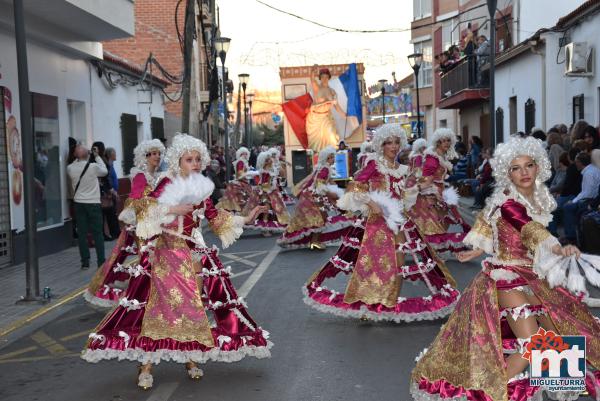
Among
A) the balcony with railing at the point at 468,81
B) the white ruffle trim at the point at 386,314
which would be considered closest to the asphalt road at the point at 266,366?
the white ruffle trim at the point at 386,314

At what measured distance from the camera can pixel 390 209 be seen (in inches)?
341

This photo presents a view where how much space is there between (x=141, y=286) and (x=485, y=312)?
274 centimetres

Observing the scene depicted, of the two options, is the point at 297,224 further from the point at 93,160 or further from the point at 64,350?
the point at 64,350

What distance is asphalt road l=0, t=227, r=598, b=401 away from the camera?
6277 millimetres

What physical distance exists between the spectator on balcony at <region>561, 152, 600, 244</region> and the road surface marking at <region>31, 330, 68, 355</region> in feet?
27.4

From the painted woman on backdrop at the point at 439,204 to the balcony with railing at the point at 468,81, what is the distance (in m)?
17.5

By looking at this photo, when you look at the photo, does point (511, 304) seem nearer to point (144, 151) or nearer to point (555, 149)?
point (144, 151)

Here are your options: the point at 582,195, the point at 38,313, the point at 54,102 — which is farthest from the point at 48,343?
the point at 54,102

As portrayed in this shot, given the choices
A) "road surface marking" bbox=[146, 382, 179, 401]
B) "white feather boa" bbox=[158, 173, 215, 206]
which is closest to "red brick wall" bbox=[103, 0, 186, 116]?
"white feather boa" bbox=[158, 173, 215, 206]

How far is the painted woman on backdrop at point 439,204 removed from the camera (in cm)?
1236

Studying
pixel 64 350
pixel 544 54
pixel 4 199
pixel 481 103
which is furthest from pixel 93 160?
pixel 481 103

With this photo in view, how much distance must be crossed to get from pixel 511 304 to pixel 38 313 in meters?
6.46

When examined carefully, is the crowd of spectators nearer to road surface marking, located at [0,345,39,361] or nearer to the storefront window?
road surface marking, located at [0,345,39,361]

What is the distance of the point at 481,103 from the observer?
110 ft
